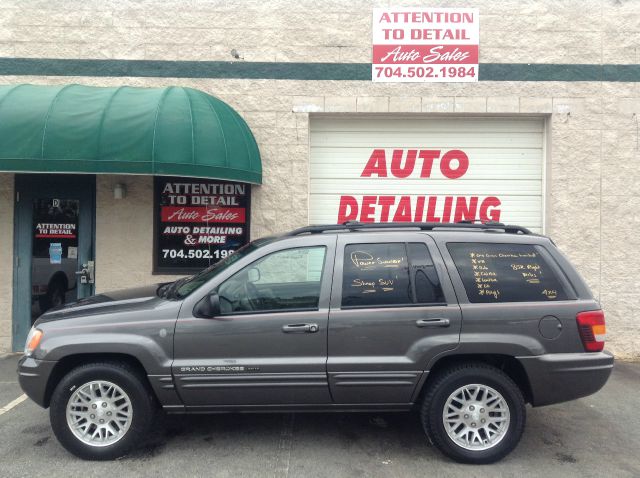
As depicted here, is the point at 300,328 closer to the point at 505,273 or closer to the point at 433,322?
the point at 433,322

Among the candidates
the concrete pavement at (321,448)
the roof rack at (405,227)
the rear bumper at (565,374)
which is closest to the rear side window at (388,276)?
the roof rack at (405,227)

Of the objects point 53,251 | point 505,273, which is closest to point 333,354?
point 505,273

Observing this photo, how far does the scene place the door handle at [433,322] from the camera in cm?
Result: 431

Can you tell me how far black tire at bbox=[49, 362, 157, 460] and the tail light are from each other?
3503mm

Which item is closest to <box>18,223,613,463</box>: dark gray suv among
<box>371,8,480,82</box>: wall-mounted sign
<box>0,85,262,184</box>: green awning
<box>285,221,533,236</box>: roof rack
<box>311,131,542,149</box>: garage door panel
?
<box>285,221,533,236</box>: roof rack

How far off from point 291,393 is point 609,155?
20.7 ft

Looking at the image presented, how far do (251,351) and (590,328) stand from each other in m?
2.71

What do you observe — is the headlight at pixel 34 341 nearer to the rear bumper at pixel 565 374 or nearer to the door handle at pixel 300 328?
the door handle at pixel 300 328

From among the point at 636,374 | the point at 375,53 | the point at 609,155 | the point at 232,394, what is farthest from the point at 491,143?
the point at 232,394

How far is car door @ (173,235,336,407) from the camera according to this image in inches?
169

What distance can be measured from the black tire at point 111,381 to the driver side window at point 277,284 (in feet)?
3.05

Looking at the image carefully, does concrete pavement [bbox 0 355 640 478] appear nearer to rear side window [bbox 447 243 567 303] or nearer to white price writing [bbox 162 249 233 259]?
rear side window [bbox 447 243 567 303]

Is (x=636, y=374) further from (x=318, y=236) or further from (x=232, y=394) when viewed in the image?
(x=232, y=394)

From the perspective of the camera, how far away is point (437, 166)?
8352mm
